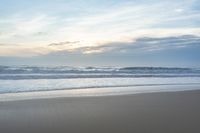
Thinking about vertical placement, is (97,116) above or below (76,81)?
below

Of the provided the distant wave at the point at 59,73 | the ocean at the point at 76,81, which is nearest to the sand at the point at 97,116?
the ocean at the point at 76,81

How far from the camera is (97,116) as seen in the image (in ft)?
24.3

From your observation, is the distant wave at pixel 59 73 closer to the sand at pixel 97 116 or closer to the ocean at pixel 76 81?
the ocean at pixel 76 81

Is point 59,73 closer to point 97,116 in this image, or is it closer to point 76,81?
point 76,81

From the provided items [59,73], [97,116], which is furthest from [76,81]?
[97,116]

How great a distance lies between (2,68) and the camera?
24.0 m

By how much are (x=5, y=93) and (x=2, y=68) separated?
13.1 meters

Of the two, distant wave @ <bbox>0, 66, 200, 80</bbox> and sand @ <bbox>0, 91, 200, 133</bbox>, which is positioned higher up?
distant wave @ <bbox>0, 66, 200, 80</bbox>

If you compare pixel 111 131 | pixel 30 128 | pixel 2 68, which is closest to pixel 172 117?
pixel 111 131

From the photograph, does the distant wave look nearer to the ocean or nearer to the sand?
the ocean

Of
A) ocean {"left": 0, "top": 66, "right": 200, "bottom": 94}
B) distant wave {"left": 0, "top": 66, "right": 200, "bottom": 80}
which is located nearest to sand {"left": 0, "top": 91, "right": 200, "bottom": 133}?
ocean {"left": 0, "top": 66, "right": 200, "bottom": 94}

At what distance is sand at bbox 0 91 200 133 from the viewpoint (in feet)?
20.2

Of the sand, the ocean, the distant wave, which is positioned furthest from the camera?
the distant wave

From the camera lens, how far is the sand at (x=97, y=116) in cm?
614
